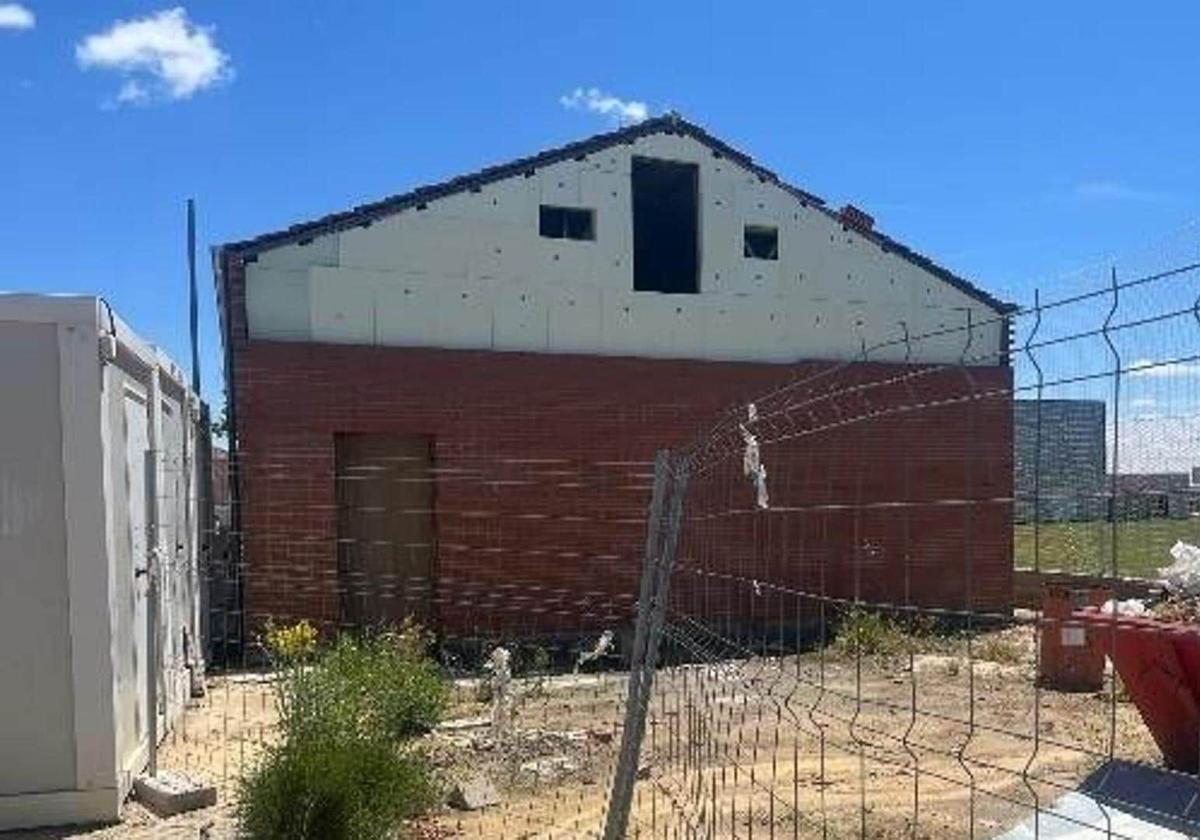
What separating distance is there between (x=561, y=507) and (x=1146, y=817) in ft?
39.6

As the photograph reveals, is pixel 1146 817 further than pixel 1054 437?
Yes

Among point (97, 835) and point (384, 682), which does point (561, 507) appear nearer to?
point (384, 682)

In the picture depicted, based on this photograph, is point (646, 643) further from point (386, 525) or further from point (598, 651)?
point (386, 525)

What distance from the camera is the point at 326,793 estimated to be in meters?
6.09

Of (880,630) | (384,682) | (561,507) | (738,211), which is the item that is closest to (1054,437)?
(384,682)

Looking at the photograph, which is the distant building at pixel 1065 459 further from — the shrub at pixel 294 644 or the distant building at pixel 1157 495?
the shrub at pixel 294 644

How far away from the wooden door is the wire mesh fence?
0.03m

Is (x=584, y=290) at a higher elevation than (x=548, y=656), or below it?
higher

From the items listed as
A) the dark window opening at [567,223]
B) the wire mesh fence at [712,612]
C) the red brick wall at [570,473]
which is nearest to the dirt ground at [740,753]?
the wire mesh fence at [712,612]

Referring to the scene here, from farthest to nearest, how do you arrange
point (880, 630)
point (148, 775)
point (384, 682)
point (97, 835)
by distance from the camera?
1. point (880, 630)
2. point (384, 682)
3. point (148, 775)
4. point (97, 835)

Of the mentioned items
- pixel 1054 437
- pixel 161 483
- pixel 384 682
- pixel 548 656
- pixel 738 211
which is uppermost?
pixel 738 211

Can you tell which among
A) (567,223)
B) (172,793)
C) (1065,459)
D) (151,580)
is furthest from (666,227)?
(1065,459)

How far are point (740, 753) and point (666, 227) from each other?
33.9ft

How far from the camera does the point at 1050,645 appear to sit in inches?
487
